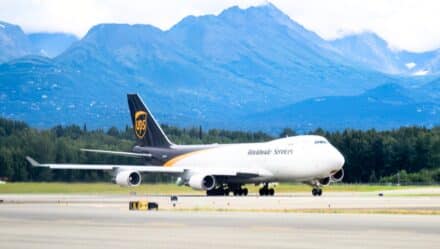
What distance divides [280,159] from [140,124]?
1599cm

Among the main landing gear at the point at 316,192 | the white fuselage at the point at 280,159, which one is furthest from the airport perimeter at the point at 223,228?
the white fuselage at the point at 280,159

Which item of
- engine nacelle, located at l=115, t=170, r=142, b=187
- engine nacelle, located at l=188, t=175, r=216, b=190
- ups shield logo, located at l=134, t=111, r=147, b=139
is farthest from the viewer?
ups shield logo, located at l=134, t=111, r=147, b=139

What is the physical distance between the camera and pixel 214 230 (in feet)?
118

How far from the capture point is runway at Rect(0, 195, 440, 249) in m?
30.7

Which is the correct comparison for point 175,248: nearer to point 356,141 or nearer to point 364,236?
point 364,236

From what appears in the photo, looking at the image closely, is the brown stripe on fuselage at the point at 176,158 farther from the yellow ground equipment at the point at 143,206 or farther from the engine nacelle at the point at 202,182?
the yellow ground equipment at the point at 143,206

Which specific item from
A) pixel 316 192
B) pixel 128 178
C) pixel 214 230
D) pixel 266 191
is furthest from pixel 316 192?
pixel 214 230

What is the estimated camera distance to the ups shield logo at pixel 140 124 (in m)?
95.3

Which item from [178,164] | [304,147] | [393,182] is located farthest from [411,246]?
[393,182]

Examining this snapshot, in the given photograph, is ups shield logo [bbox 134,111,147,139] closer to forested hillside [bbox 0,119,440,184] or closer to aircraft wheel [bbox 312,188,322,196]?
aircraft wheel [bbox 312,188,322,196]

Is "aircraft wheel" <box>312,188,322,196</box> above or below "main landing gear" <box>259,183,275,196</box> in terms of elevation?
below

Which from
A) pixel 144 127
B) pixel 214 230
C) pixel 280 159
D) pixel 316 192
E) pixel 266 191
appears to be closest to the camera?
pixel 214 230

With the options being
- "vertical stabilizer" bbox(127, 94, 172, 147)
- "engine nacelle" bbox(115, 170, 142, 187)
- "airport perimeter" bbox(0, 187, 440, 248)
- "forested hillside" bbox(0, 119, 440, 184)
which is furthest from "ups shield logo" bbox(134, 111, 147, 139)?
"airport perimeter" bbox(0, 187, 440, 248)

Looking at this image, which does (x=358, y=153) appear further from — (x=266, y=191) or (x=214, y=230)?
(x=214, y=230)
